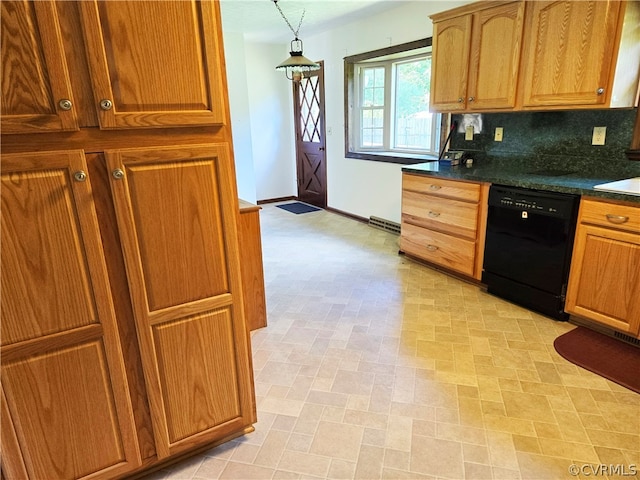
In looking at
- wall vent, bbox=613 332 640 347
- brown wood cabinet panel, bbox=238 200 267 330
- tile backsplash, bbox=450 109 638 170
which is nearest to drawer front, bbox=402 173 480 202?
tile backsplash, bbox=450 109 638 170

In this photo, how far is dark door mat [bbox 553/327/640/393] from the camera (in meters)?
2.04

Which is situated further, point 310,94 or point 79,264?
point 310,94

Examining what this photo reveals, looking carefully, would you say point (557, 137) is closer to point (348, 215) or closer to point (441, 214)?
point (441, 214)

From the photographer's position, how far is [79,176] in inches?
43.8

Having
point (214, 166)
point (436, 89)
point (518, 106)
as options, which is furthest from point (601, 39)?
point (214, 166)

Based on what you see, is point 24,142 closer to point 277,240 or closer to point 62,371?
point 62,371

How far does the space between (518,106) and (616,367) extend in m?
1.82

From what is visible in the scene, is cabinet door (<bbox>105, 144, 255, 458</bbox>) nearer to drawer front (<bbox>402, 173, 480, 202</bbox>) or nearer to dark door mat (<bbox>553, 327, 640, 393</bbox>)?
dark door mat (<bbox>553, 327, 640, 393</bbox>)

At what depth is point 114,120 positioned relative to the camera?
112cm

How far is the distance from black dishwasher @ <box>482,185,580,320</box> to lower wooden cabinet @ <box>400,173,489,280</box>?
3.9 inches

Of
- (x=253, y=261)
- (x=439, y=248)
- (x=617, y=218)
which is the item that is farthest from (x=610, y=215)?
(x=253, y=261)

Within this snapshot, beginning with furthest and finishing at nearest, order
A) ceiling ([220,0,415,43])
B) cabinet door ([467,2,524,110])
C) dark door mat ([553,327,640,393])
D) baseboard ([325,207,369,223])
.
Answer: baseboard ([325,207,369,223]), ceiling ([220,0,415,43]), cabinet door ([467,2,524,110]), dark door mat ([553,327,640,393])

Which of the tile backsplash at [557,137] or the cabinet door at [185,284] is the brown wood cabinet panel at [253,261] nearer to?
the cabinet door at [185,284]

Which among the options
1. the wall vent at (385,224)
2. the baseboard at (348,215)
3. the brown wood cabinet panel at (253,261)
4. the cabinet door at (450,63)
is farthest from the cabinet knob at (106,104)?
the baseboard at (348,215)
